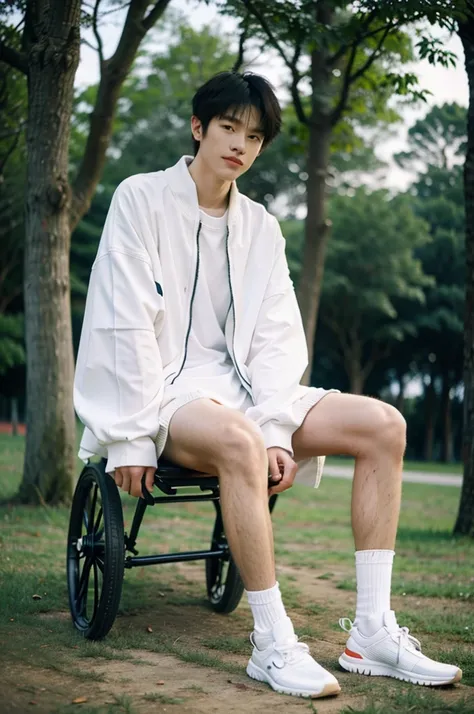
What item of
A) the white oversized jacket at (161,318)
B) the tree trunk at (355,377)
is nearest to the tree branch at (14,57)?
the white oversized jacket at (161,318)

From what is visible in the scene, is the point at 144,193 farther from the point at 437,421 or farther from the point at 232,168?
the point at 437,421

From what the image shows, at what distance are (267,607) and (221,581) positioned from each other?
1414 millimetres

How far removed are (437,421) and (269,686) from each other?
31992 millimetres

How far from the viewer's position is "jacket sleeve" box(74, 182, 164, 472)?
307cm

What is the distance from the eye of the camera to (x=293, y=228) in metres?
28.8

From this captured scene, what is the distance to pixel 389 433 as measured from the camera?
10.1 feet

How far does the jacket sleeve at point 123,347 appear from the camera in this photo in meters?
3.07

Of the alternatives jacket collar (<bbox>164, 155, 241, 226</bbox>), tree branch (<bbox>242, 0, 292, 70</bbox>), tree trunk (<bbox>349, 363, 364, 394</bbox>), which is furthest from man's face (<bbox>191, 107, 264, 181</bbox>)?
tree trunk (<bbox>349, 363, 364, 394</bbox>)

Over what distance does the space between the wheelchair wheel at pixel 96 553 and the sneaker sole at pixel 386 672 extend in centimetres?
85

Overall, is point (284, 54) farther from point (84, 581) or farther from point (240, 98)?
point (84, 581)

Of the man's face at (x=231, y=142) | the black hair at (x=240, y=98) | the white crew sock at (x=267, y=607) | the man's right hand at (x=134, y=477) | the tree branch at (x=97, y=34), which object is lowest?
the white crew sock at (x=267, y=607)

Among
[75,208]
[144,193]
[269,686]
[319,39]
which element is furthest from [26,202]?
[269,686]

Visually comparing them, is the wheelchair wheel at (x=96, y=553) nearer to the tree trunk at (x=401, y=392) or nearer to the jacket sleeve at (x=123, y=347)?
the jacket sleeve at (x=123, y=347)

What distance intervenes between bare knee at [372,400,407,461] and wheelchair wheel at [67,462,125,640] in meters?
0.99
